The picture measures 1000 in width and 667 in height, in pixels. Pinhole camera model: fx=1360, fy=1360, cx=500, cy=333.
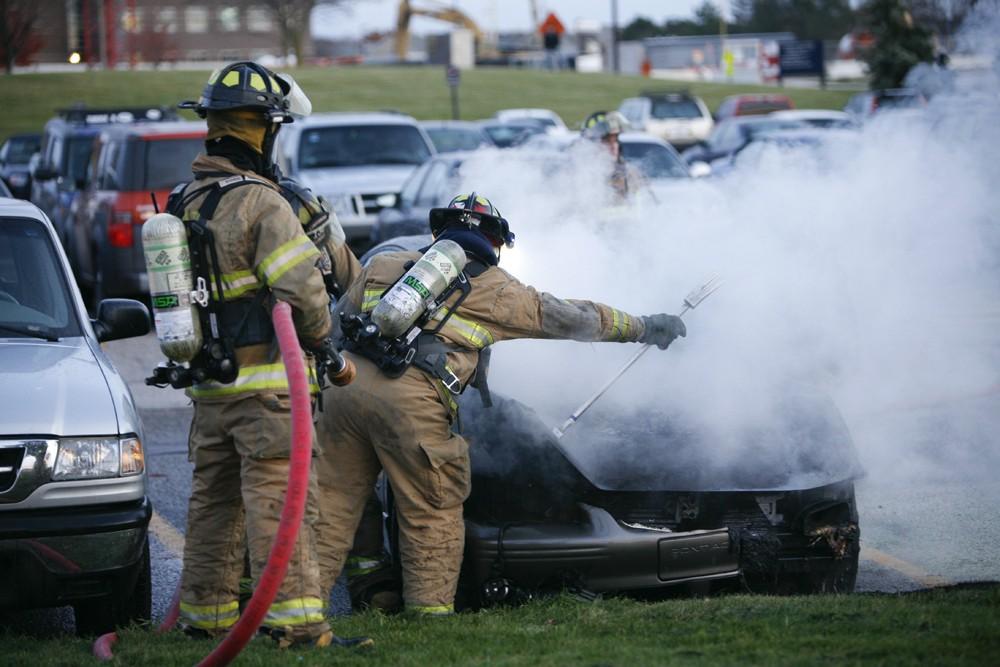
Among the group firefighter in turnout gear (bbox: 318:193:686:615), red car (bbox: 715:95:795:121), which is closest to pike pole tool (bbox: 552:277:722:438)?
firefighter in turnout gear (bbox: 318:193:686:615)

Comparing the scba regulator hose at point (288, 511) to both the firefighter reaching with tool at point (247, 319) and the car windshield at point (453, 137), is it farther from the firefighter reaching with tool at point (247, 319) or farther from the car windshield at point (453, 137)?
the car windshield at point (453, 137)

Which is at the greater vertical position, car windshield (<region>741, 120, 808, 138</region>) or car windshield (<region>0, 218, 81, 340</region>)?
car windshield (<region>741, 120, 808, 138</region>)

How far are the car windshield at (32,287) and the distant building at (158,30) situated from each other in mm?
39540

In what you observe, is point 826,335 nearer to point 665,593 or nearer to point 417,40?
point 665,593

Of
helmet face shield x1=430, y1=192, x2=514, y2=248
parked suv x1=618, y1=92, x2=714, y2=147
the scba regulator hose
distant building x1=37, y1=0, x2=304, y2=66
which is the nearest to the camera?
the scba regulator hose

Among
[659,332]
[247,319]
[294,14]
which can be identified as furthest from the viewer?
[294,14]

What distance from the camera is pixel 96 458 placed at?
15.3 feet

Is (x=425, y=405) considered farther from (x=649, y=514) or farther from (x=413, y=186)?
(x=413, y=186)

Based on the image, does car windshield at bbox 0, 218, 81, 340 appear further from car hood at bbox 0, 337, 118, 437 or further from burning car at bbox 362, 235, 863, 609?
burning car at bbox 362, 235, 863, 609

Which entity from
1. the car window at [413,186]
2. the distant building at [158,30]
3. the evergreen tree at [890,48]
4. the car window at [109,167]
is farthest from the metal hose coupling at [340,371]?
the distant building at [158,30]

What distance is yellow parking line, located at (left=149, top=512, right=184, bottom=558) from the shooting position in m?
6.43

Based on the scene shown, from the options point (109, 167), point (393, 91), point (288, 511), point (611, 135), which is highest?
→ point (393, 91)

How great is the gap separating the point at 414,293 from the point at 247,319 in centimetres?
67

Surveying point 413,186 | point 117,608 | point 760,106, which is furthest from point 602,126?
point 760,106
